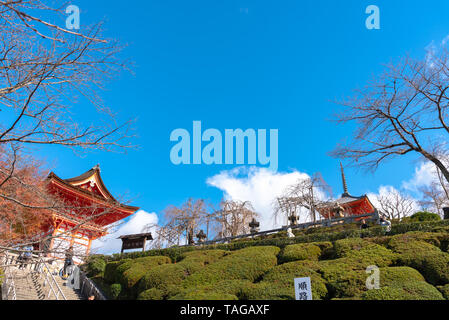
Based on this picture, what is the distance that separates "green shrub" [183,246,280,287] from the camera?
1030cm

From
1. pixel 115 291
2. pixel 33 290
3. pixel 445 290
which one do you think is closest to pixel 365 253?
pixel 445 290

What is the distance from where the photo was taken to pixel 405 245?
9.77 meters

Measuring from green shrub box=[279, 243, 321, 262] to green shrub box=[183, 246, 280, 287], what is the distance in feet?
1.43

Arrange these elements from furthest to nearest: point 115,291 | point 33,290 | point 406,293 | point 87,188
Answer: point 87,188 < point 115,291 < point 33,290 < point 406,293

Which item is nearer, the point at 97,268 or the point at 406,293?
the point at 406,293

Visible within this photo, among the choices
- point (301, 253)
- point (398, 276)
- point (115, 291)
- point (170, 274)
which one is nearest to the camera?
point (398, 276)

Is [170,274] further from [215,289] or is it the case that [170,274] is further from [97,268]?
[97,268]

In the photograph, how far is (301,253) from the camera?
1095cm

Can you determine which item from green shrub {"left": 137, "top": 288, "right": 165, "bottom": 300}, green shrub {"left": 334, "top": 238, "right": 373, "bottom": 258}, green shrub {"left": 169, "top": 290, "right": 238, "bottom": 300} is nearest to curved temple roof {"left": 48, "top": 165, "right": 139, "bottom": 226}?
green shrub {"left": 137, "top": 288, "right": 165, "bottom": 300}

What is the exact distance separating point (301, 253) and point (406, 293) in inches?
170
